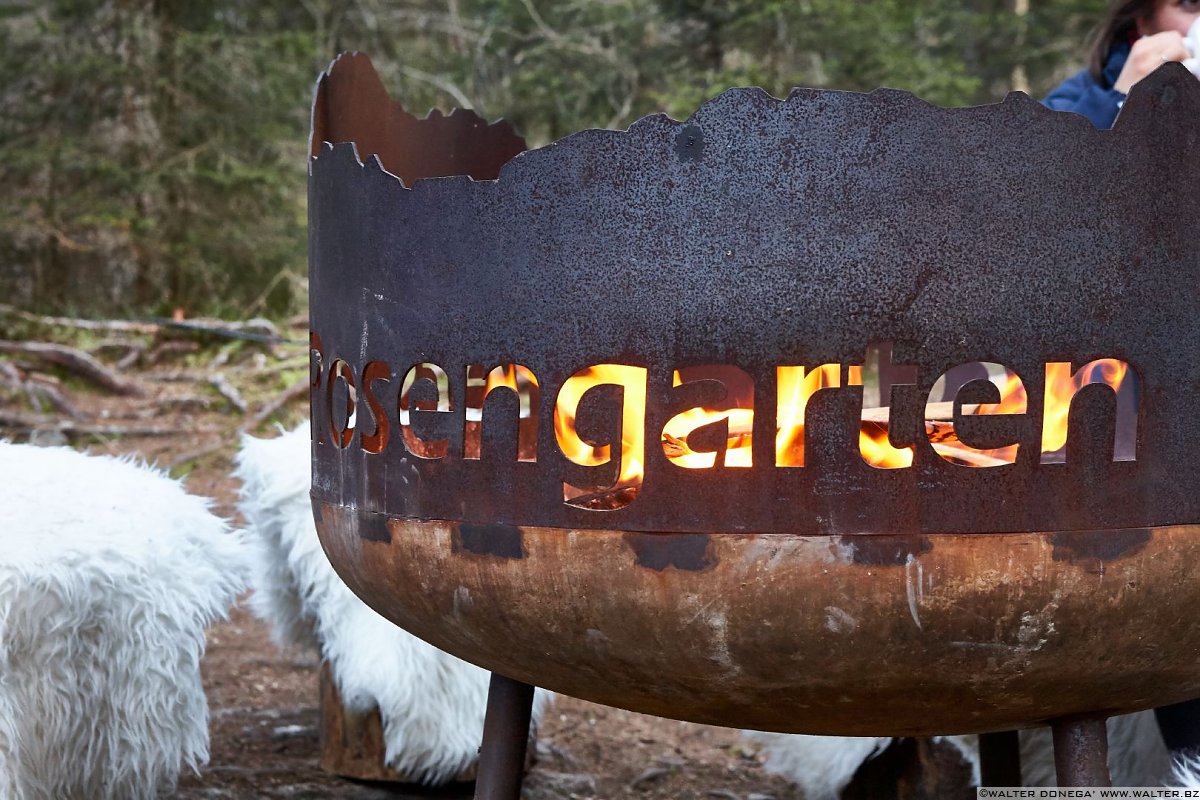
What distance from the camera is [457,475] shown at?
121cm

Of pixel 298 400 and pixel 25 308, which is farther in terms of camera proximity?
pixel 25 308

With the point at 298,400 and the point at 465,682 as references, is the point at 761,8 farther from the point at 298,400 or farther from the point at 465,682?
the point at 465,682

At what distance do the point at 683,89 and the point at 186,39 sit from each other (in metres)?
3.00

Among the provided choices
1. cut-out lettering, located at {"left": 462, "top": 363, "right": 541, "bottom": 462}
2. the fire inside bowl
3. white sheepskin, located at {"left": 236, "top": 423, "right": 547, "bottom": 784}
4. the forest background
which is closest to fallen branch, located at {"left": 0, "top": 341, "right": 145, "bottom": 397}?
the forest background

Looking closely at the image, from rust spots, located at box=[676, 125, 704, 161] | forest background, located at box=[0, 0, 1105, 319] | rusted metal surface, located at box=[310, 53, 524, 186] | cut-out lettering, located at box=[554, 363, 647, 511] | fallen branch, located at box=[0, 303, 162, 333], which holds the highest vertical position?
forest background, located at box=[0, 0, 1105, 319]

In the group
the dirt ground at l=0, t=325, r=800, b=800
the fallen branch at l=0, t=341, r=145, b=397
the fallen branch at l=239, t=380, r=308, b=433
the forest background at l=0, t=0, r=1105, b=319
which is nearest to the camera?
the dirt ground at l=0, t=325, r=800, b=800

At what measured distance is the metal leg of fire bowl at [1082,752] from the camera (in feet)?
3.97

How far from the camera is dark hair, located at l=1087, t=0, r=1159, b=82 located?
1.94 metres

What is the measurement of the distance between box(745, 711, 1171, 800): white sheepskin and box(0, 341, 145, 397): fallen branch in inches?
160

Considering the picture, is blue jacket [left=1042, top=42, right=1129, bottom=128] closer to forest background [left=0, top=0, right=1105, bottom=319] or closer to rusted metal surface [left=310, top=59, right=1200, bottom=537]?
rusted metal surface [left=310, top=59, right=1200, bottom=537]

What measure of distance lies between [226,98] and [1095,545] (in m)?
6.64

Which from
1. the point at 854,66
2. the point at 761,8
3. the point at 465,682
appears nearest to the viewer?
the point at 465,682

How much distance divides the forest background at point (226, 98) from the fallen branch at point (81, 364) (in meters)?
0.91

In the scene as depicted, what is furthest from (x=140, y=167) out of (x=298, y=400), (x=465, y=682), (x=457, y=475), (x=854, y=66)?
(x=457, y=475)
